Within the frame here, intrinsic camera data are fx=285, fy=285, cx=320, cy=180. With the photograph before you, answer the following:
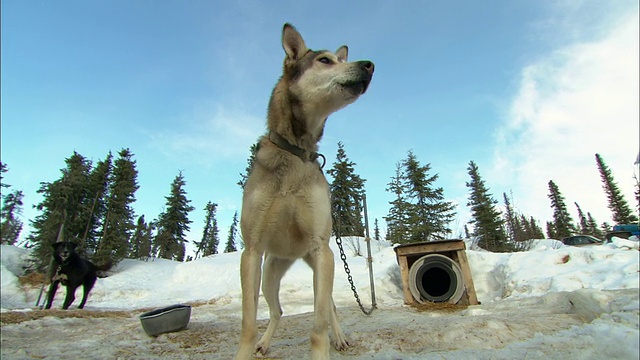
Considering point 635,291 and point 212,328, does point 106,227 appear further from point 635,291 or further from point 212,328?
point 635,291

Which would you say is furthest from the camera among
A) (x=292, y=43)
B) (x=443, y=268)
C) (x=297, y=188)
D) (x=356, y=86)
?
(x=443, y=268)

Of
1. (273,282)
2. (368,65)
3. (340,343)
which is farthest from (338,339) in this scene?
(368,65)

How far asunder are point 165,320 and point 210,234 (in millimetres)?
47935

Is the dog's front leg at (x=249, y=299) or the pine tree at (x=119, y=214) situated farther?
the pine tree at (x=119, y=214)

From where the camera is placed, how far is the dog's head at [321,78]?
3.06 metres

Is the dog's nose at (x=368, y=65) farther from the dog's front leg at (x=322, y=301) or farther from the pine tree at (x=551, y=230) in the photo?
the pine tree at (x=551, y=230)

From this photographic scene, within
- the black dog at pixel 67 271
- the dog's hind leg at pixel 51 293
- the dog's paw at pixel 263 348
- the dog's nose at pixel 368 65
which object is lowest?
the dog's paw at pixel 263 348

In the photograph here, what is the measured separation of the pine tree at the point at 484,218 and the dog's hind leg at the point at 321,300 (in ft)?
74.5

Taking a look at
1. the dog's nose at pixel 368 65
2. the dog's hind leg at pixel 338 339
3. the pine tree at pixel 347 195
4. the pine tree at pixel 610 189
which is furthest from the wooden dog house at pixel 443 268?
the pine tree at pixel 347 195

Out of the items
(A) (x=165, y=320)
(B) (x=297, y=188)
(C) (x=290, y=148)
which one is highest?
(C) (x=290, y=148)

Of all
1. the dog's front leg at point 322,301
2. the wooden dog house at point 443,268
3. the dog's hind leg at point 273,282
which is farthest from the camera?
the wooden dog house at point 443,268

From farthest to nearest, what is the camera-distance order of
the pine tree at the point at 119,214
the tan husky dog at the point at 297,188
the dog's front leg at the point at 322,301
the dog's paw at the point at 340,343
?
the pine tree at the point at 119,214 → the dog's paw at the point at 340,343 → the tan husky dog at the point at 297,188 → the dog's front leg at the point at 322,301

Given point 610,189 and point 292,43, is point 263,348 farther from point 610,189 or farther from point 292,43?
point 610,189

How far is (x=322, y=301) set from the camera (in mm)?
2684
